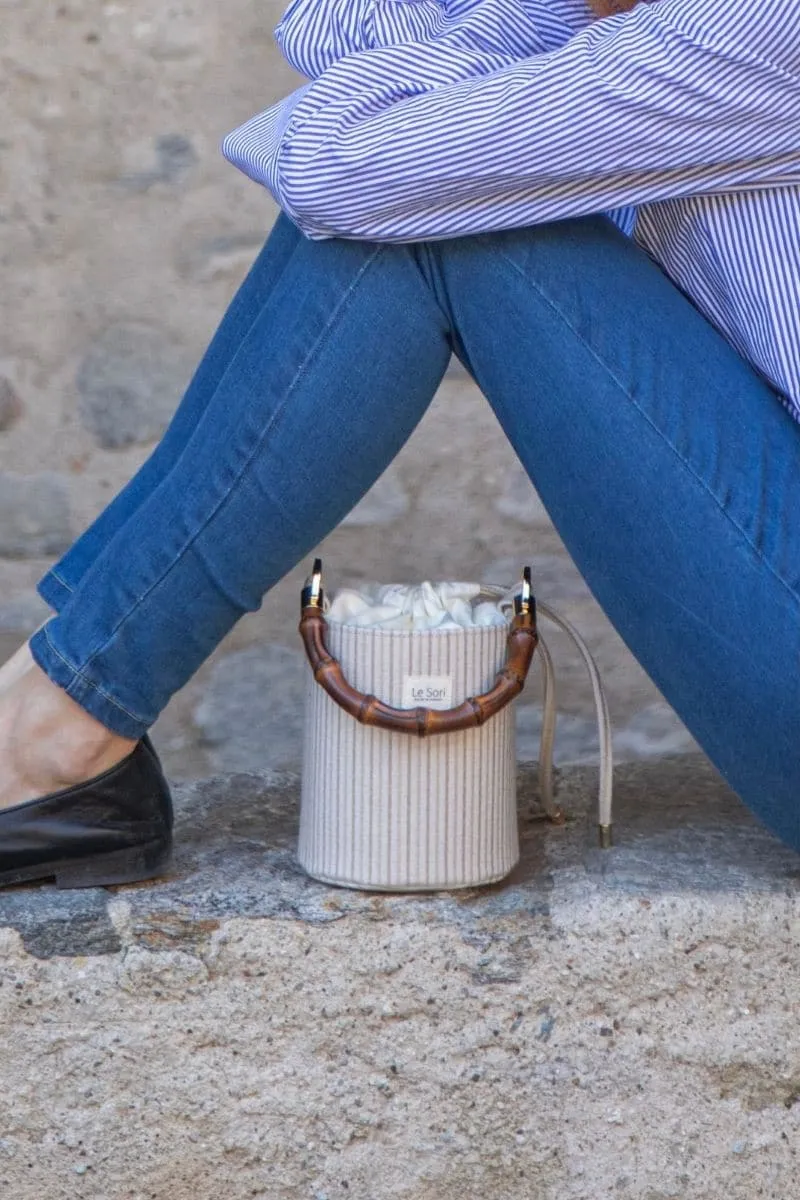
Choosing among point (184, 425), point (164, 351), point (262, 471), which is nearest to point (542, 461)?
point (262, 471)

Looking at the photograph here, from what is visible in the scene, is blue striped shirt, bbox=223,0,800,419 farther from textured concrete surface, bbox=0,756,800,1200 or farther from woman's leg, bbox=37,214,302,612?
textured concrete surface, bbox=0,756,800,1200

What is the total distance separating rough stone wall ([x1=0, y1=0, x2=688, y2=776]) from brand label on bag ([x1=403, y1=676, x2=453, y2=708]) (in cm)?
92

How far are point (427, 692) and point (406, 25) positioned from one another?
1.54 ft

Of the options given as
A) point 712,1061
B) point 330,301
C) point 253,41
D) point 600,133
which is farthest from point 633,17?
point 253,41

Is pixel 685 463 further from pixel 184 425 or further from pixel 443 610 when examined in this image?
pixel 184 425

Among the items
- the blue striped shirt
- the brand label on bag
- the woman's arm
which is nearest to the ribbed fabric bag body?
the brand label on bag

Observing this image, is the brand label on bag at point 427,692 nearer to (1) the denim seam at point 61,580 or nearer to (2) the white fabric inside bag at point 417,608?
(2) the white fabric inside bag at point 417,608

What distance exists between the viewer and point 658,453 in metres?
0.86

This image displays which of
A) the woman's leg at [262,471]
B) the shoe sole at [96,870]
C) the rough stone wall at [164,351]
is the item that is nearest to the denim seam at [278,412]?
the woman's leg at [262,471]

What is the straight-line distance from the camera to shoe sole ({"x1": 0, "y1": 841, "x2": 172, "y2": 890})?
1.05 m

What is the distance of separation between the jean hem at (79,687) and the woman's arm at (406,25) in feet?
1.50

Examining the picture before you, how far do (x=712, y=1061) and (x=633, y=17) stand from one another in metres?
0.69

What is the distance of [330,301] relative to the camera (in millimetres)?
899

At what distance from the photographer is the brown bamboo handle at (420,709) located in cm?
98
